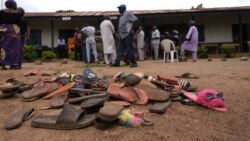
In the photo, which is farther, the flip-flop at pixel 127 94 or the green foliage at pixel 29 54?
the green foliage at pixel 29 54

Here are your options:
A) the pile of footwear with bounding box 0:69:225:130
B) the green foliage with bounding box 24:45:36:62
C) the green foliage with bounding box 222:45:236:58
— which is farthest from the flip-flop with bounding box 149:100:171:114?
the green foliage with bounding box 222:45:236:58

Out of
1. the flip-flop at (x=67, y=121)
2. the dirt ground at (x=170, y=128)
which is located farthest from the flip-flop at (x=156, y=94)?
the flip-flop at (x=67, y=121)

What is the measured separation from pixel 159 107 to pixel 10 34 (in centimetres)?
472

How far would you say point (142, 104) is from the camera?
3.82 meters

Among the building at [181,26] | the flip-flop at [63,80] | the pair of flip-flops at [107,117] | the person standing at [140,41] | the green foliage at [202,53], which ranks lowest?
the pair of flip-flops at [107,117]

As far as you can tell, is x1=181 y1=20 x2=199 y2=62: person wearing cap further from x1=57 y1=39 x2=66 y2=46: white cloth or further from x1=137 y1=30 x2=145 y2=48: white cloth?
x1=57 y1=39 x2=66 y2=46: white cloth

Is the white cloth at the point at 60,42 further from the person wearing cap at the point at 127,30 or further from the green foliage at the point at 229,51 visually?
the person wearing cap at the point at 127,30

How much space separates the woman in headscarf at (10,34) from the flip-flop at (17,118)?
3.95 m

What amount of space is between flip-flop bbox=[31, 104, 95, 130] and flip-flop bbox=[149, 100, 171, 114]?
653 mm

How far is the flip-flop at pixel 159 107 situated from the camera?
3.58 meters

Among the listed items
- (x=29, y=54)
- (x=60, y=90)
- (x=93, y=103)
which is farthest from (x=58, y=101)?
(x=29, y=54)

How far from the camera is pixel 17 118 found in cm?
349

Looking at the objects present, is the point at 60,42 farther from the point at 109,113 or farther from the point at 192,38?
the point at 109,113

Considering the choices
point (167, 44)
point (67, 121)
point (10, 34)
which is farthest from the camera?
point (167, 44)
